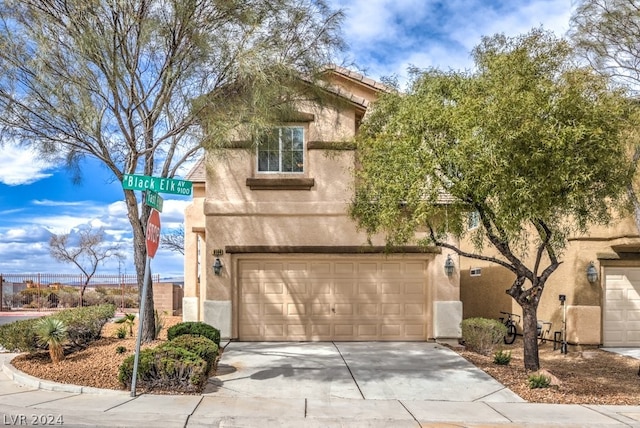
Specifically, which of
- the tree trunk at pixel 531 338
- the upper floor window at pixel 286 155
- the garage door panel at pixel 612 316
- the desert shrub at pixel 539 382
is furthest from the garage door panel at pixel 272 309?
the garage door panel at pixel 612 316

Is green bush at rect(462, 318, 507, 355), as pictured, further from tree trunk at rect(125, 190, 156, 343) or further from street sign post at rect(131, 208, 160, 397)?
street sign post at rect(131, 208, 160, 397)

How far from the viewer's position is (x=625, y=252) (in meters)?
14.4

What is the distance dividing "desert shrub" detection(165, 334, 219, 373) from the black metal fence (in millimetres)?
15815

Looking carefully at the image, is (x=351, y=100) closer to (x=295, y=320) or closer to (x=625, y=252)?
(x=295, y=320)

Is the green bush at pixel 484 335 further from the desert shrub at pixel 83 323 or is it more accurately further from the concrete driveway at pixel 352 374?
the desert shrub at pixel 83 323

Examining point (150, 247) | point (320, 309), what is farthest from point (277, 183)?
point (150, 247)

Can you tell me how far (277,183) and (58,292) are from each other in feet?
58.3

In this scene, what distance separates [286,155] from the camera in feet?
45.9

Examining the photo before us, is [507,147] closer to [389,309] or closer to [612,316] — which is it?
[389,309]

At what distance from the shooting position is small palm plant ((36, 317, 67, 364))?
9.97 m

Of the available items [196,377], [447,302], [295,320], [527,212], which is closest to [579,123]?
[527,212]

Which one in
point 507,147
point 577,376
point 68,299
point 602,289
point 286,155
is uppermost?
point 286,155

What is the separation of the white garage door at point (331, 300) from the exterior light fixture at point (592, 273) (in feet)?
15.4

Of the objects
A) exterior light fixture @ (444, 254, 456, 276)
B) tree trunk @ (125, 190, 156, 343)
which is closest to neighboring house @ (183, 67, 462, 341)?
exterior light fixture @ (444, 254, 456, 276)
